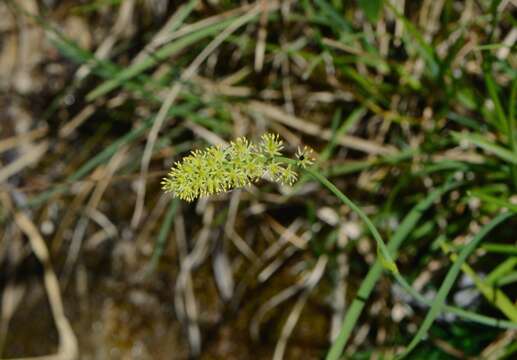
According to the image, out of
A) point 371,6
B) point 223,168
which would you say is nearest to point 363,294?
point 223,168

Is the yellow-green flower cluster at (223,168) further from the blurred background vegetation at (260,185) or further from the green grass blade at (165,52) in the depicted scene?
the green grass blade at (165,52)

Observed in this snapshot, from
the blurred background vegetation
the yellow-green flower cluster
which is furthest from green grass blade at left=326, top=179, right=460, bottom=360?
the yellow-green flower cluster

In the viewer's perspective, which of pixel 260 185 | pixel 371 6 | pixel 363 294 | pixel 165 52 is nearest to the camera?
pixel 363 294

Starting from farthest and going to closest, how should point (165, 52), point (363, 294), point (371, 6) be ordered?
point (165, 52) → point (371, 6) → point (363, 294)

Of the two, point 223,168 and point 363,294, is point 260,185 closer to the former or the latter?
point 363,294

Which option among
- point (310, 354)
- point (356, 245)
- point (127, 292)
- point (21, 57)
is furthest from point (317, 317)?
point (21, 57)

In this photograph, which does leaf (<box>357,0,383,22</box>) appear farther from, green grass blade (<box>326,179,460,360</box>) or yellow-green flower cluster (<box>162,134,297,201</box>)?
yellow-green flower cluster (<box>162,134,297,201</box>)

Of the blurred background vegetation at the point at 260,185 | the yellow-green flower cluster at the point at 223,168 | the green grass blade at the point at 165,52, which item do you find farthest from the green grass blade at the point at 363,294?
the green grass blade at the point at 165,52

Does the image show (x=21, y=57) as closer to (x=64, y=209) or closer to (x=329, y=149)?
(x=64, y=209)

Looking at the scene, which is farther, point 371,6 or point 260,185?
point 260,185
